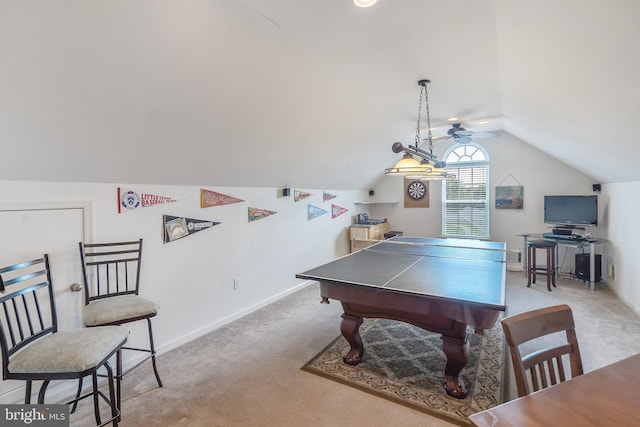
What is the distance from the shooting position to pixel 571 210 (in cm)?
505

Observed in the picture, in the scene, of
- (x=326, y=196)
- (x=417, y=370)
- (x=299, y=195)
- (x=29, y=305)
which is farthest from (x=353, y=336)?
(x=326, y=196)

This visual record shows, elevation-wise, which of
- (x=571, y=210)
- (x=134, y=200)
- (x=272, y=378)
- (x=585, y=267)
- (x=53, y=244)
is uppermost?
(x=134, y=200)

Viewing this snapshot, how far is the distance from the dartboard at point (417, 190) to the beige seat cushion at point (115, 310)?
5.53 metres

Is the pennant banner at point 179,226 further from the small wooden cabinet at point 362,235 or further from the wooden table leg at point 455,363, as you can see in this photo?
the small wooden cabinet at point 362,235

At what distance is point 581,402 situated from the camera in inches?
37.7

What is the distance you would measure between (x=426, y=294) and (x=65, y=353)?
6.69ft

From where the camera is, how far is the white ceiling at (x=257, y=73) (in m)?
1.58

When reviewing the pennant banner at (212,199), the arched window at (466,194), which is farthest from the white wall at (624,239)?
the pennant banner at (212,199)

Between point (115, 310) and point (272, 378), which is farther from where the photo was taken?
point (272, 378)

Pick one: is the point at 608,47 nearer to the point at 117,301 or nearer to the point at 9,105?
the point at 9,105

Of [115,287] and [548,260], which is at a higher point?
[115,287]

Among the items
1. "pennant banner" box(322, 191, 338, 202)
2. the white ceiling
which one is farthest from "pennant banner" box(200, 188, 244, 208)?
"pennant banner" box(322, 191, 338, 202)

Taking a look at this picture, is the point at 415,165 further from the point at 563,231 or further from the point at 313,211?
the point at 563,231

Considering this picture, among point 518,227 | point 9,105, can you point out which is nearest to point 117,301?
point 9,105
